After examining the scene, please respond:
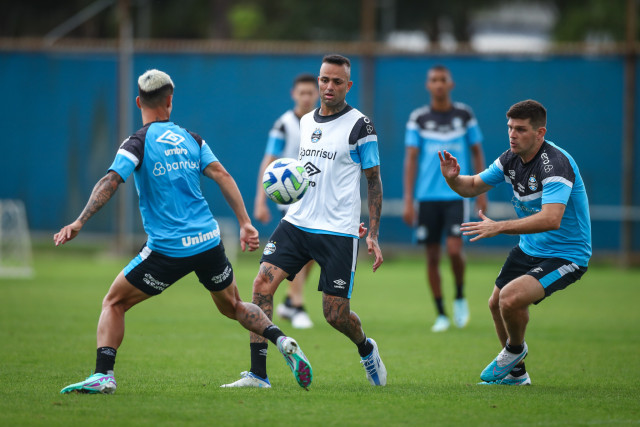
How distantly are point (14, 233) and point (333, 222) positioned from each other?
14.6 meters

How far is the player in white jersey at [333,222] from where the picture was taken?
6.84m

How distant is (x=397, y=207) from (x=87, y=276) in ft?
22.0

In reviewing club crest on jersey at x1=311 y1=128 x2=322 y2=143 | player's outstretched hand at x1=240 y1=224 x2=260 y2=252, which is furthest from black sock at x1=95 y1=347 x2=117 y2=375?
club crest on jersey at x1=311 y1=128 x2=322 y2=143

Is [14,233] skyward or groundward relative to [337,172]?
groundward

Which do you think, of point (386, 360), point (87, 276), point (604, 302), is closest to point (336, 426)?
point (386, 360)

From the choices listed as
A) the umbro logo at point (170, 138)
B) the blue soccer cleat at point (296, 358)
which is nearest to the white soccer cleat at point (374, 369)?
the blue soccer cleat at point (296, 358)

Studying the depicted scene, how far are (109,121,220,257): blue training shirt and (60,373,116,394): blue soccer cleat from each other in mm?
956

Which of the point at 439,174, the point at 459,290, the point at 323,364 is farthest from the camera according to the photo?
the point at 439,174

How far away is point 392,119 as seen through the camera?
63.0 feet

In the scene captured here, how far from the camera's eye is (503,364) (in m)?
7.02

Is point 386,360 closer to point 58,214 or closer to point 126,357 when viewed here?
point 126,357

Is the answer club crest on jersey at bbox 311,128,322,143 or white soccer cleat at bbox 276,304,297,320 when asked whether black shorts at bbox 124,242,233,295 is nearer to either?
club crest on jersey at bbox 311,128,322,143

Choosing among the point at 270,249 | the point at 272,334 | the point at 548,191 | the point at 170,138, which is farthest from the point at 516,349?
the point at 170,138

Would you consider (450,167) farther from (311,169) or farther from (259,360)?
(259,360)
